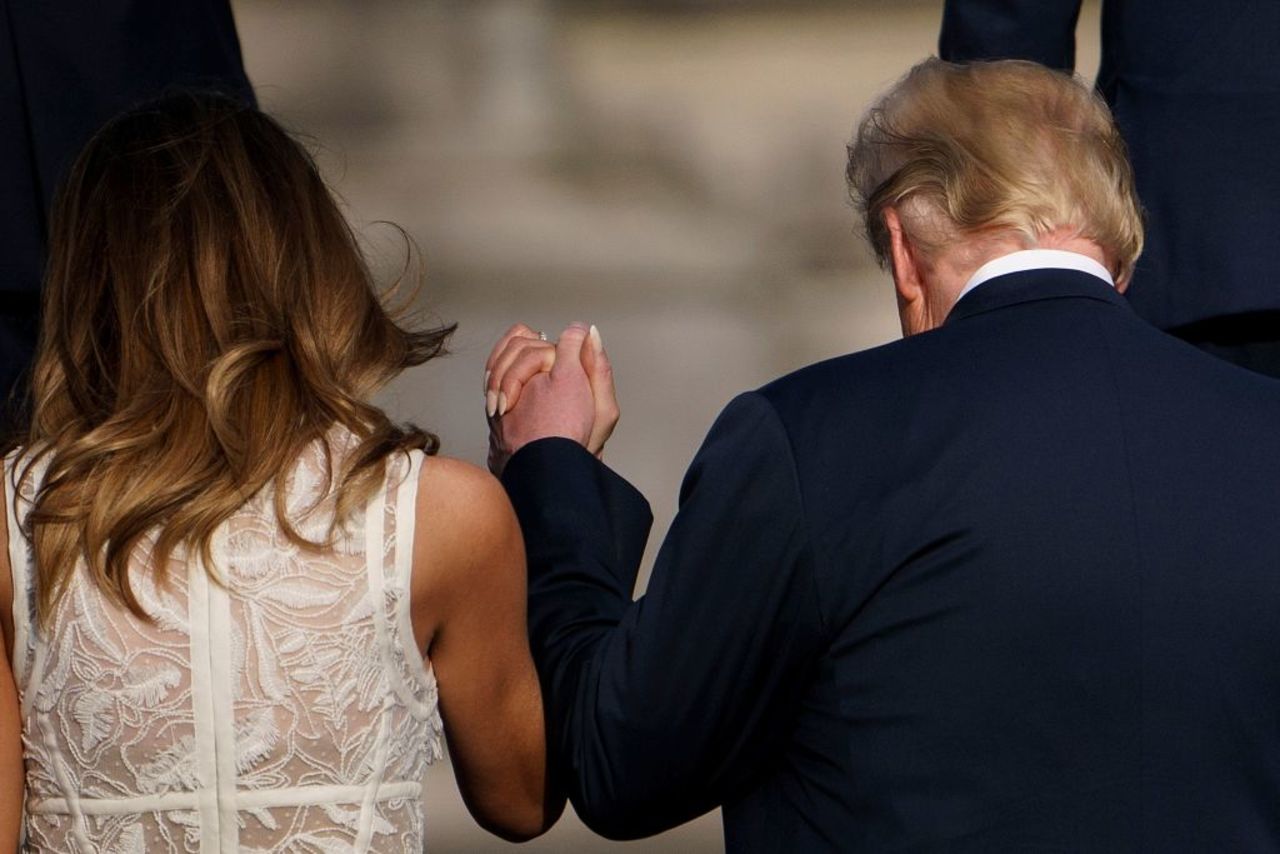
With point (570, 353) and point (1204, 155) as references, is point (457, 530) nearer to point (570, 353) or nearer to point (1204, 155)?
point (570, 353)

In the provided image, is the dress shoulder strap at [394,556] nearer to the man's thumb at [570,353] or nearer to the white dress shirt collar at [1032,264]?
the man's thumb at [570,353]

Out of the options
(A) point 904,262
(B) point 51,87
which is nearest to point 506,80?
(B) point 51,87

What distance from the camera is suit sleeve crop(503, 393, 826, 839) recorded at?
1634 mm

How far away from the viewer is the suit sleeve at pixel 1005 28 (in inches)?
92.0

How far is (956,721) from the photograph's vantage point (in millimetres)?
1607

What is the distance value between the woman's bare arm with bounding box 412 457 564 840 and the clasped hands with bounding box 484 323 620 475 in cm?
23

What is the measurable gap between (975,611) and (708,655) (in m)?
0.22

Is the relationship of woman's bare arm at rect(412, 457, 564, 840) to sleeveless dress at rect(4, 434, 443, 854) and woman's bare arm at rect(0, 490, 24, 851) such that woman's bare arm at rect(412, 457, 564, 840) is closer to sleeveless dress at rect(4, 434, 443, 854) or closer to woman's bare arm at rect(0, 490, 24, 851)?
sleeveless dress at rect(4, 434, 443, 854)

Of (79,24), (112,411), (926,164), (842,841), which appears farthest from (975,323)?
(79,24)

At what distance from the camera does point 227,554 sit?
167cm

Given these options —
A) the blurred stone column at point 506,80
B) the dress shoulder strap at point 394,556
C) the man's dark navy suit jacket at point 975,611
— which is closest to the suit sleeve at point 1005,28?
the man's dark navy suit jacket at point 975,611

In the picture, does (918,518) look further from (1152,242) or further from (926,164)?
(1152,242)

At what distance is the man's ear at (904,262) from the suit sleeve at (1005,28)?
0.58 metres

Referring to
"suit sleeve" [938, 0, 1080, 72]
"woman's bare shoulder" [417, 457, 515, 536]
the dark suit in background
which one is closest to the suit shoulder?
"woman's bare shoulder" [417, 457, 515, 536]
